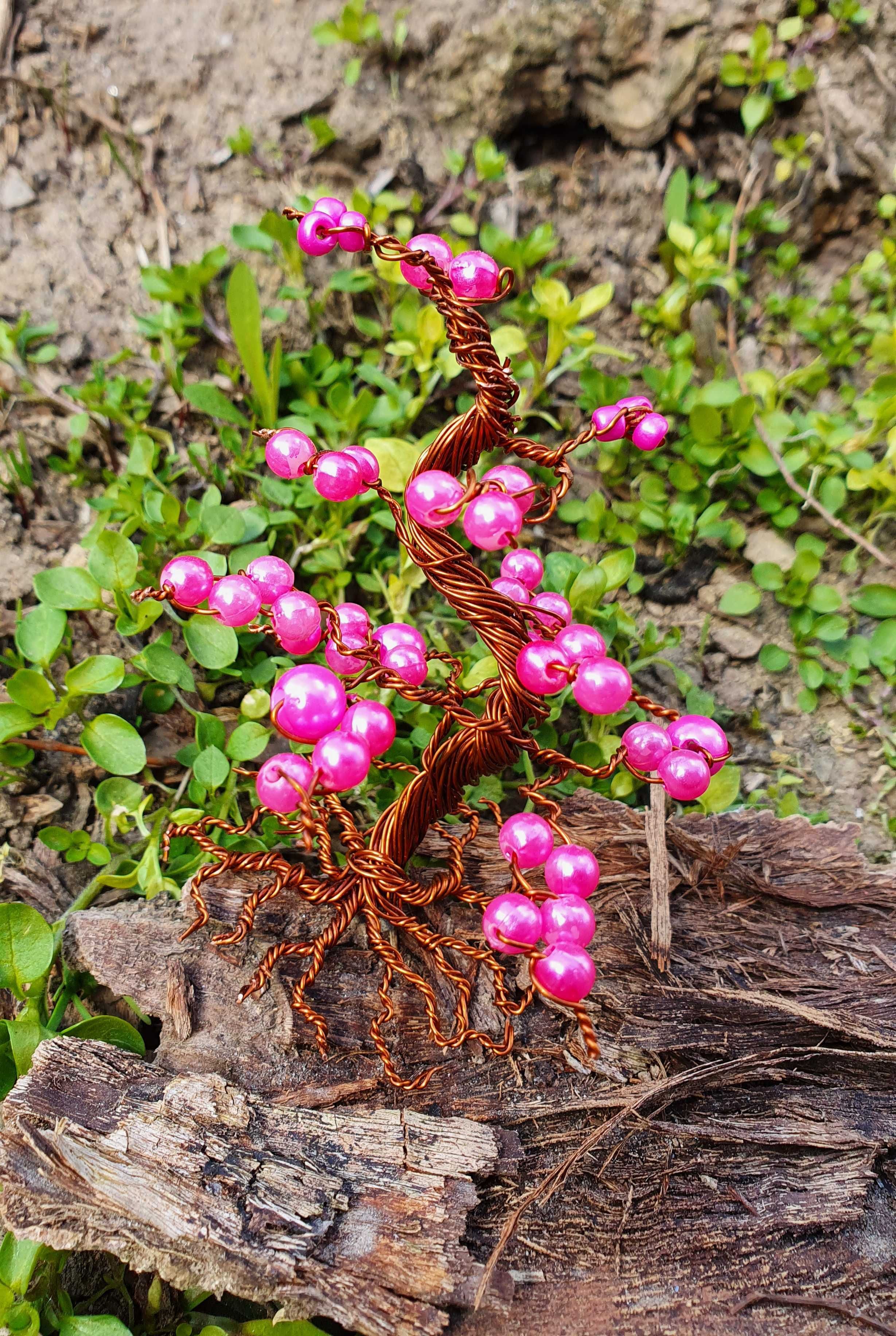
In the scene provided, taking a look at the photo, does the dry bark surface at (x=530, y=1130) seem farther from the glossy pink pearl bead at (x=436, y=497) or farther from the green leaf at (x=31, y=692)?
the glossy pink pearl bead at (x=436, y=497)

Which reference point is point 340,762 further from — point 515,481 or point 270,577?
point 515,481

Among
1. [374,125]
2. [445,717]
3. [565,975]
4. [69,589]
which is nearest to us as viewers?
[565,975]

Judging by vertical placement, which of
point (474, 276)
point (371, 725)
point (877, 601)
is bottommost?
point (877, 601)

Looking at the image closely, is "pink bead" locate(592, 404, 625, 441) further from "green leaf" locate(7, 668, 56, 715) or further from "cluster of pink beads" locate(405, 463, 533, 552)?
"green leaf" locate(7, 668, 56, 715)

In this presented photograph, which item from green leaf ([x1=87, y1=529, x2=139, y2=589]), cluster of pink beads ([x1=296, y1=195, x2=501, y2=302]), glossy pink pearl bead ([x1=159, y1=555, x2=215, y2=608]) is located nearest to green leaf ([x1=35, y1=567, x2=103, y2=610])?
green leaf ([x1=87, y1=529, x2=139, y2=589])

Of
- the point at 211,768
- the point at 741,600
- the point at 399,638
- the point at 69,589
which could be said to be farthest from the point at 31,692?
the point at 741,600

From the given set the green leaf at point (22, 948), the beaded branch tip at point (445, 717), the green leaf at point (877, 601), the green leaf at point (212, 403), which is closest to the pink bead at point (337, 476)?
the beaded branch tip at point (445, 717)

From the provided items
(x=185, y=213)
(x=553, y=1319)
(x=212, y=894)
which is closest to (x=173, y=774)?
(x=212, y=894)
